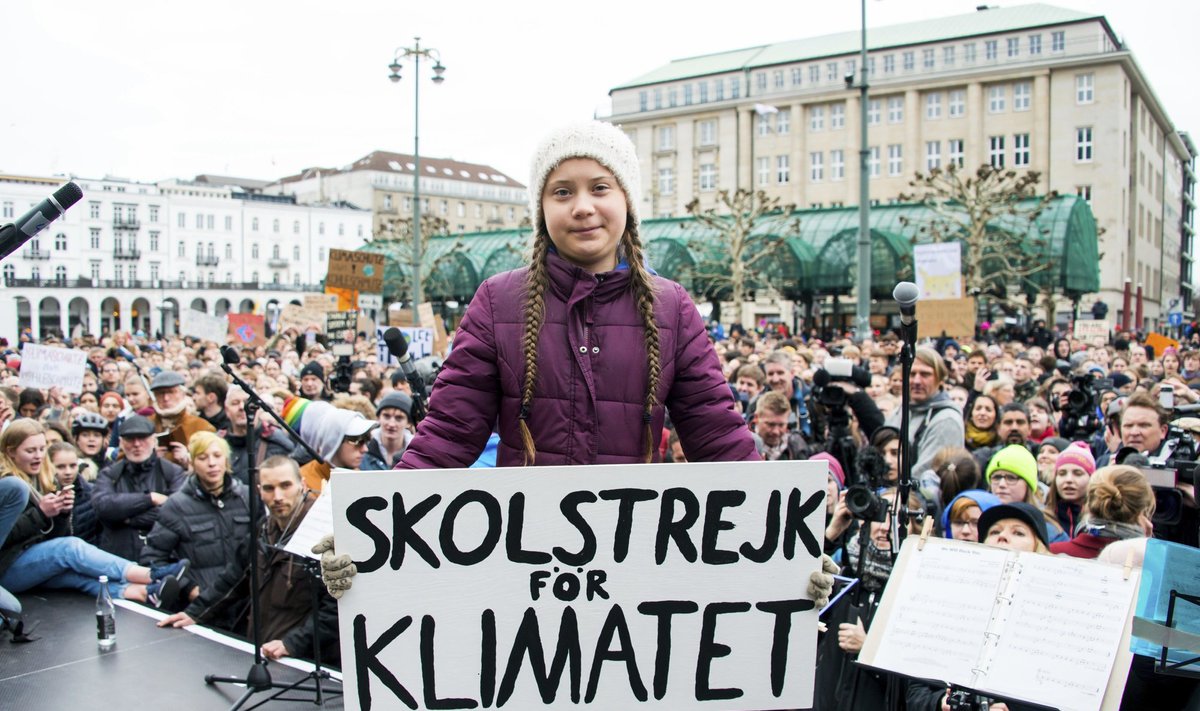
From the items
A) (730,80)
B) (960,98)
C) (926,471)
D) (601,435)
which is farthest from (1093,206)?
(601,435)

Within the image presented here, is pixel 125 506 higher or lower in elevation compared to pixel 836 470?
lower

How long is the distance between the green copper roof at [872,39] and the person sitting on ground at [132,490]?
6457 centimetres

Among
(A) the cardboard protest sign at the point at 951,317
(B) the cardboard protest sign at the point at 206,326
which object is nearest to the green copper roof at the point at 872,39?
(A) the cardboard protest sign at the point at 951,317

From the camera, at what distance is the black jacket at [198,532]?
5.91m

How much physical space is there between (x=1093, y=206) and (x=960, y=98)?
12.0m

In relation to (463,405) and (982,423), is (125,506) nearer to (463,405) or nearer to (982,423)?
(463,405)

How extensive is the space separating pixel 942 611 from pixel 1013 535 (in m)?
1.19

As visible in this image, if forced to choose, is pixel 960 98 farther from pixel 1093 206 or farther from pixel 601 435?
pixel 601 435

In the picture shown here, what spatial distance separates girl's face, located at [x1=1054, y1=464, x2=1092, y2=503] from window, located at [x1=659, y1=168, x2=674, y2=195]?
235ft

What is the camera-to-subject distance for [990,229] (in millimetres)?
35156

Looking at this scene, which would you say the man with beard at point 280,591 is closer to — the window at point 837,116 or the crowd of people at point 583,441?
the crowd of people at point 583,441

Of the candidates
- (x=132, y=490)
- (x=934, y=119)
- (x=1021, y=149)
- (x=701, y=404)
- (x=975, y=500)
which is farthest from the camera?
(x=934, y=119)

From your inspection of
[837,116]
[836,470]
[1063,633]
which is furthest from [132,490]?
[837,116]

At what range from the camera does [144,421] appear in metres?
6.93
